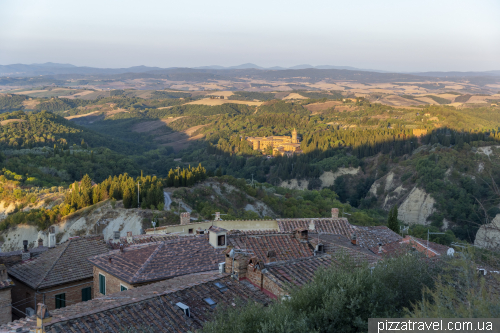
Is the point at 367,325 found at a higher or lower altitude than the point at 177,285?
higher

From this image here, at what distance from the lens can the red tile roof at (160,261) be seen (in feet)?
47.7

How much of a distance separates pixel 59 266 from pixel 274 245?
9205 millimetres

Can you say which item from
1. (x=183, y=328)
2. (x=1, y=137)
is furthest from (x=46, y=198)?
(x=1, y=137)

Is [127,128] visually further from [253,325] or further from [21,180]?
[253,325]

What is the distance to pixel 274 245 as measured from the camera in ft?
55.0

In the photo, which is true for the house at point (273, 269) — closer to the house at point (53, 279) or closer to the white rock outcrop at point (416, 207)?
the house at point (53, 279)

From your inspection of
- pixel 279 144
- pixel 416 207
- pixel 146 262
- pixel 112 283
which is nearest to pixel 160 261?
pixel 146 262

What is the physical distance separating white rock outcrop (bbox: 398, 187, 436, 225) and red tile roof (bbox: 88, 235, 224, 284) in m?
57.2

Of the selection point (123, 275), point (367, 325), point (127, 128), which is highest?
point (367, 325)

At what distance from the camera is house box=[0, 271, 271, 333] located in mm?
9633

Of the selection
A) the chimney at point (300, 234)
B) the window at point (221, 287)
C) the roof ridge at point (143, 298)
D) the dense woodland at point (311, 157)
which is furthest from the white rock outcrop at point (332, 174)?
the window at point (221, 287)

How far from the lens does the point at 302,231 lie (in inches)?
692

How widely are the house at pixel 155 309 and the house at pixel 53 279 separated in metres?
6.58

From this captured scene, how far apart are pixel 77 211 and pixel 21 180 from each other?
26137mm
